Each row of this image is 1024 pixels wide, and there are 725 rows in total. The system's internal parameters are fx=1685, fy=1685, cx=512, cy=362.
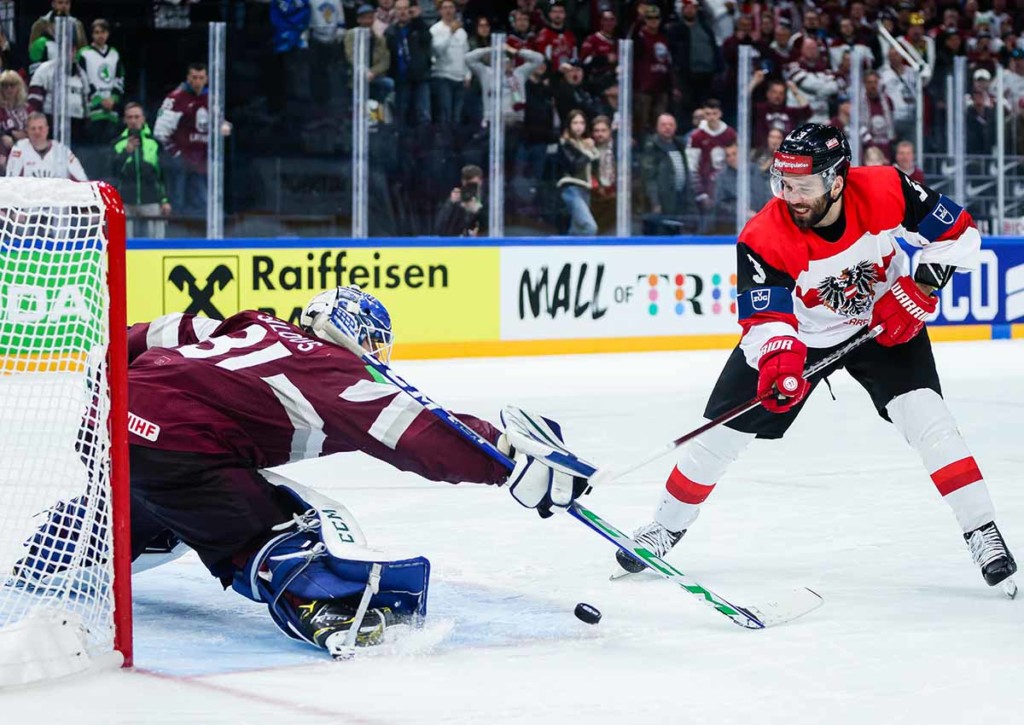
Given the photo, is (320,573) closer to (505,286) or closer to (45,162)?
(45,162)

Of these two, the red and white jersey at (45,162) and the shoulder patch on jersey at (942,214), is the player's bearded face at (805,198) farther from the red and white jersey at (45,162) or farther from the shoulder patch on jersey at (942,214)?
the red and white jersey at (45,162)

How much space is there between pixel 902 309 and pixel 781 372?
1.42 feet

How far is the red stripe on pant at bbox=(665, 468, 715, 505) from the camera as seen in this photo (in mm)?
4090

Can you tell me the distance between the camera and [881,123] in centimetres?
1104

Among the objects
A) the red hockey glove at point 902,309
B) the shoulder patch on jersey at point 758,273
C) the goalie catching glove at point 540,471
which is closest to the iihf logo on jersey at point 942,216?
the red hockey glove at point 902,309

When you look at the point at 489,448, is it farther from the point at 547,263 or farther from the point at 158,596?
the point at 547,263

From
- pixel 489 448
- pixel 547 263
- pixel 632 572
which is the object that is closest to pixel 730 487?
pixel 632 572

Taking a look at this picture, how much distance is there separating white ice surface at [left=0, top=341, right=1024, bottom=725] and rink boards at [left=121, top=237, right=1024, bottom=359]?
3231mm

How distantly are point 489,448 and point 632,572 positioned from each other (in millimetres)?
914

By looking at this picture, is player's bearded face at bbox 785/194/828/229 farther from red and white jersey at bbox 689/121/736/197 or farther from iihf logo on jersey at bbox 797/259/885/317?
red and white jersey at bbox 689/121/736/197

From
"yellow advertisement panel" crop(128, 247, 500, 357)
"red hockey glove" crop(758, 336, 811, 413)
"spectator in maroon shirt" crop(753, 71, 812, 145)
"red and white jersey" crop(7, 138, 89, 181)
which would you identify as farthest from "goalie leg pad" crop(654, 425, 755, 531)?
"spectator in maroon shirt" crop(753, 71, 812, 145)

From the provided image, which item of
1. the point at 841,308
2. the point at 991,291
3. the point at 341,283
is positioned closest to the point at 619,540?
the point at 841,308

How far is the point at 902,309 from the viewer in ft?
12.9

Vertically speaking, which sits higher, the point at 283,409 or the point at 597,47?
the point at 597,47
